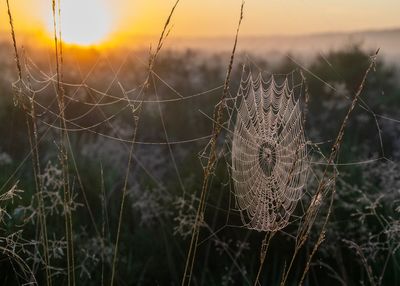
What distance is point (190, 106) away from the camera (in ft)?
19.6

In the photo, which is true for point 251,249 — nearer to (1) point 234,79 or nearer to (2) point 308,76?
(2) point 308,76

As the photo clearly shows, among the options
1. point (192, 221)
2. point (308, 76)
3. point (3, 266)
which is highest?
point (308, 76)

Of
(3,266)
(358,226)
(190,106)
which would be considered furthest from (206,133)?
(3,266)

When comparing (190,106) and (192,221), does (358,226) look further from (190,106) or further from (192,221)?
(190,106)

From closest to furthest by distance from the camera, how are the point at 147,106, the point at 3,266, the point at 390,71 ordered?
the point at 3,266, the point at 147,106, the point at 390,71

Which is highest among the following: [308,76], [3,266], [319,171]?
[308,76]

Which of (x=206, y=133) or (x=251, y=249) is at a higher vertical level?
(x=206, y=133)

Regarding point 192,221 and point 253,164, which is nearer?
point 192,221

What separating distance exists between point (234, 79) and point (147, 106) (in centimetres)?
110

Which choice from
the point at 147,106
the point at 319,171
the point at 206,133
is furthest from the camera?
the point at 147,106

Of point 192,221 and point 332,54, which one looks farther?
point 332,54

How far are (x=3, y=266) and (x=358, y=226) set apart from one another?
199 centimetres

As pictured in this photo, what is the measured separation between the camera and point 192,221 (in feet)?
12.7

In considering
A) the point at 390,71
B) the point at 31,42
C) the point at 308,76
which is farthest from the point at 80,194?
the point at 390,71
